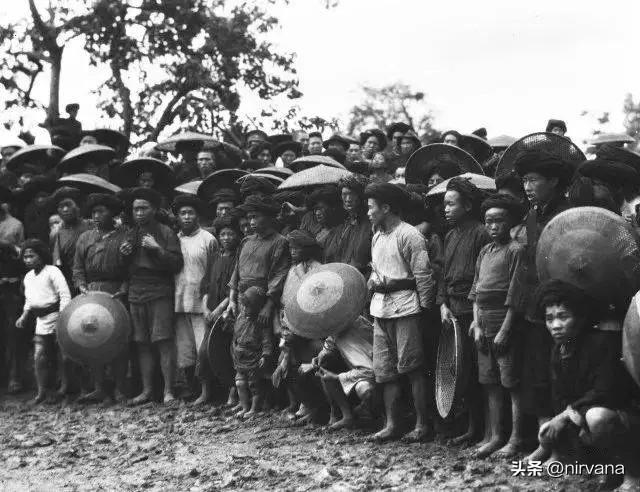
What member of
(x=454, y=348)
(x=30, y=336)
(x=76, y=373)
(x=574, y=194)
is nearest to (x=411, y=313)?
(x=454, y=348)

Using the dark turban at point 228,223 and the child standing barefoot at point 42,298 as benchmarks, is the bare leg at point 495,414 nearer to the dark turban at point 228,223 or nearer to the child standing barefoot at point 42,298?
the dark turban at point 228,223

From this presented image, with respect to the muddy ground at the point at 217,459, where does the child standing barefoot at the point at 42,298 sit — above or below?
above

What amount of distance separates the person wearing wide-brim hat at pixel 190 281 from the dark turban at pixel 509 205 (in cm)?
412

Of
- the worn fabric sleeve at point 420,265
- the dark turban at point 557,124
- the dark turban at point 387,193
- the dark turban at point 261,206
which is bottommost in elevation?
the worn fabric sleeve at point 420,265

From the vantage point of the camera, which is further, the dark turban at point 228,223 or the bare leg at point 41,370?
the bare leg at point 41,370

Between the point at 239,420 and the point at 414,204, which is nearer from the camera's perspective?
the point at 414,204

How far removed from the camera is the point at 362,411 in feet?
28.1

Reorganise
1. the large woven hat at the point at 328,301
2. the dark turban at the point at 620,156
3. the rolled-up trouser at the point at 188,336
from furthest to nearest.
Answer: the rolled-up trouser at the point at 188,336
the large woven hat at the point at 328,301
the dark turban at the point at 620,156

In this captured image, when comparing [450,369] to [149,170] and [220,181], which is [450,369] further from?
[149,170]

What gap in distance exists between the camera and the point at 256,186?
32.5 feet

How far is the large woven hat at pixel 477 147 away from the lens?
36.5 feet

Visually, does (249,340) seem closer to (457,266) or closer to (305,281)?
(305,281)

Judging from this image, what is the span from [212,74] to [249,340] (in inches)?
356

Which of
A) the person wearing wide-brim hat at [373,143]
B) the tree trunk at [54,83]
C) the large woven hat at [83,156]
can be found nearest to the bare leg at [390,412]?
the person wearing wide-brim hat at [373,143]
